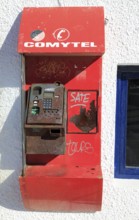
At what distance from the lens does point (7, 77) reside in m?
3.26

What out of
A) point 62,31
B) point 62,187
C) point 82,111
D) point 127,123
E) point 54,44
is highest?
point 62,31

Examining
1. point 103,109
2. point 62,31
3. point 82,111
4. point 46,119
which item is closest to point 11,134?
point 46,119

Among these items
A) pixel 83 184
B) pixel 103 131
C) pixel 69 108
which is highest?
pixel 69 108

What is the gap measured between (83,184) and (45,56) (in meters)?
1.24

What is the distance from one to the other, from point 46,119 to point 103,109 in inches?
27.5

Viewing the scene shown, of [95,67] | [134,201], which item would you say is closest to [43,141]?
[95,67]

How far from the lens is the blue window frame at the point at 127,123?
3303 millimetres

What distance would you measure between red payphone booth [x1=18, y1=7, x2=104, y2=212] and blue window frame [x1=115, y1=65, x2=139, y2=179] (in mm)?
322

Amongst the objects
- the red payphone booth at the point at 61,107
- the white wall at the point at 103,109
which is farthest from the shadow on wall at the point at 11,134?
the red payphone booth at the point at 61,107

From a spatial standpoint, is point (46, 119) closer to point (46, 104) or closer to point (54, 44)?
point (46, 104)

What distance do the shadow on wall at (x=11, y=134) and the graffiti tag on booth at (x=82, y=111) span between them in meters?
0.54

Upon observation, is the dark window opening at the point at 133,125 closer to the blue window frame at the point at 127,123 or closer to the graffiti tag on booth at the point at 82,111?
the blue window frame at the point at 127,123

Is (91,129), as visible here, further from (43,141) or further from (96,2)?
(96,2)

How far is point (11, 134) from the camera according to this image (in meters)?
3.32
